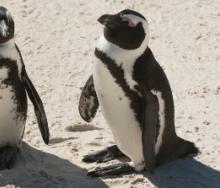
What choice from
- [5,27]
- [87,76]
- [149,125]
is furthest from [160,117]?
[87,76]

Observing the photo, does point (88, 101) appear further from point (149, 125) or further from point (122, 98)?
point (149, 125)

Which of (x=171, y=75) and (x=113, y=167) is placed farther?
(x=171, y=75)

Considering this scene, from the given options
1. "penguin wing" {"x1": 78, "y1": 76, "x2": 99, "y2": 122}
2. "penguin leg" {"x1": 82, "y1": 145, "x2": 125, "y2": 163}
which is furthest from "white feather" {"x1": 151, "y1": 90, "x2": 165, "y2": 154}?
"penguin wing" {"x1": 78, "y1": 76, "x2": 99, "y2": 122}

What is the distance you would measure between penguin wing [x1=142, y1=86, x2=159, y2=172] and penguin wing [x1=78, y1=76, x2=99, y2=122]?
50 centimetres

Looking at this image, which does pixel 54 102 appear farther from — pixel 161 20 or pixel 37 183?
pixel 161 20

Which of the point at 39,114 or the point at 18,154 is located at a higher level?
A: the point at 39,114

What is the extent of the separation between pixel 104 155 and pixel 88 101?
334mm

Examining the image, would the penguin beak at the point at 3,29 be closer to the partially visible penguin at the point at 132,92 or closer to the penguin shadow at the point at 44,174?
the partially visible penguin at the point at 132,92

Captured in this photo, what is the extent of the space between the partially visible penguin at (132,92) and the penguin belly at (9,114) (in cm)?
46

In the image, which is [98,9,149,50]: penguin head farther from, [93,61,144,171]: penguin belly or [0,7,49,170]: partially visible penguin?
[0,7,49,170]: partially visible penguin

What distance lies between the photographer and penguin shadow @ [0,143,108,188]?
12.6ft

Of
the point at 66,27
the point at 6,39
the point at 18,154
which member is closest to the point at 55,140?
the point at 18,154

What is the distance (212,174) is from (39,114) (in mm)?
1044

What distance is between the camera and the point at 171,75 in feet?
17.4
